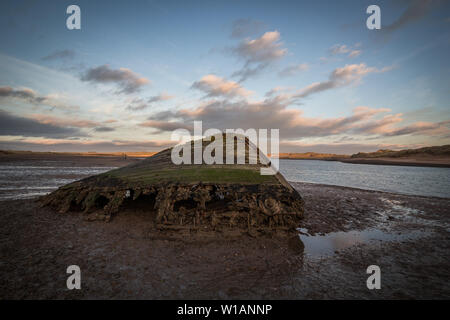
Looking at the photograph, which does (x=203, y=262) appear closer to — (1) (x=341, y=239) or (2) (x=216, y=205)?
(2) (x=216, y=205)

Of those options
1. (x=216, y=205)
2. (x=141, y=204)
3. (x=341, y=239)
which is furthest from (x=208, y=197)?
(x=341, y=239)

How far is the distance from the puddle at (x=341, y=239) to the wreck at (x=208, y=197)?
0.80 metres

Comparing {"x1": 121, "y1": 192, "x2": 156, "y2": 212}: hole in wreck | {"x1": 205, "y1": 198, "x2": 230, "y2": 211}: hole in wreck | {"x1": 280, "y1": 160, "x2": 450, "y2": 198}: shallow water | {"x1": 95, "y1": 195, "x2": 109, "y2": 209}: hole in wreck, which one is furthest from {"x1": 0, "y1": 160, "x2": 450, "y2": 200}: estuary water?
{"x1": 205, "y1": 198, "x2": 230, "y2": 211}: hole in wreck

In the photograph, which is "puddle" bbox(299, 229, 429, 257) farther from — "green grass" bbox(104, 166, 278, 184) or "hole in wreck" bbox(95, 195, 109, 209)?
"hole in wreck" bbox(95, 195, 109, 209)

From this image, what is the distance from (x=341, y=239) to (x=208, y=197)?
5237 millimetres

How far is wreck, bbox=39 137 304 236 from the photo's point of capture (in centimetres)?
696

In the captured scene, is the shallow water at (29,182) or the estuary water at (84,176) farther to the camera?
the estuary water at (84,176)

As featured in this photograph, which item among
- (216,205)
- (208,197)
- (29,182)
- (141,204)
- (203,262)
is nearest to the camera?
(203,262)

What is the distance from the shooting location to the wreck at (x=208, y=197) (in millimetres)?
6965

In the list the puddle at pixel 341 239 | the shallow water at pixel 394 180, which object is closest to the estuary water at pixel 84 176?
the shallow water at pixel 394 180

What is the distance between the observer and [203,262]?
5.18 metres

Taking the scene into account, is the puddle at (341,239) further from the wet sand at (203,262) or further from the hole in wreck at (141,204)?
the hole in wreck at (141,204)

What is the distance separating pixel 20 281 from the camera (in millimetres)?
4066
